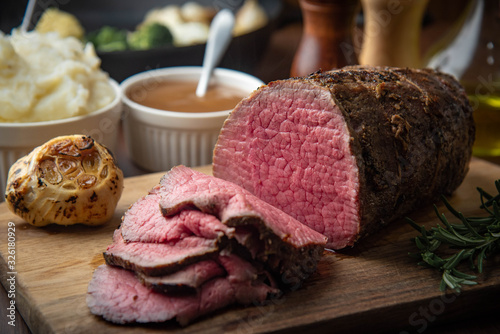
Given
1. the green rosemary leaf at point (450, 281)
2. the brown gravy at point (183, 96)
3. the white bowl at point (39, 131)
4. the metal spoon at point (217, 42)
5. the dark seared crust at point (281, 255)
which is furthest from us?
the metal spoon at point (217, 42)

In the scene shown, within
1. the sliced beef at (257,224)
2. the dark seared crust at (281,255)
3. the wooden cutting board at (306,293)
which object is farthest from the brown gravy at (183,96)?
the dark seared crust at (281,255)

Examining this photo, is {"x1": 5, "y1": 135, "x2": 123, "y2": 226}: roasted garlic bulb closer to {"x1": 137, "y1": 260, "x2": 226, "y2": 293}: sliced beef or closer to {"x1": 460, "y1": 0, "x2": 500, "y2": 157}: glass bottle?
{"x1": 137, "y1": 260, "x2": 226, "y2": 293}: sliced beef

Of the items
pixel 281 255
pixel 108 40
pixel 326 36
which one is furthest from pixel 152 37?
pixel 281 255

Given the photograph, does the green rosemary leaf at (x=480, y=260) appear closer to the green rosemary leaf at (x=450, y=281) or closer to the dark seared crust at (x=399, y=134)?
the green rosemary leaf at (x=450, y=281)

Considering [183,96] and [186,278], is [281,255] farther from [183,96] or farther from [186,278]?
[183,96]

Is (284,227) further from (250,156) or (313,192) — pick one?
(250,156)

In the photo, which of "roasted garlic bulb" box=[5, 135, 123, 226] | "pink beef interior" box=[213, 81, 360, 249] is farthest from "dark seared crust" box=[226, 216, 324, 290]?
"roasted garlic bulb" box=[5, 135, 123, 226]

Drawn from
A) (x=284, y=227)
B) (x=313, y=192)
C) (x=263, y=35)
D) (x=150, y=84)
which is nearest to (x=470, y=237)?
(x=313, y=192)
